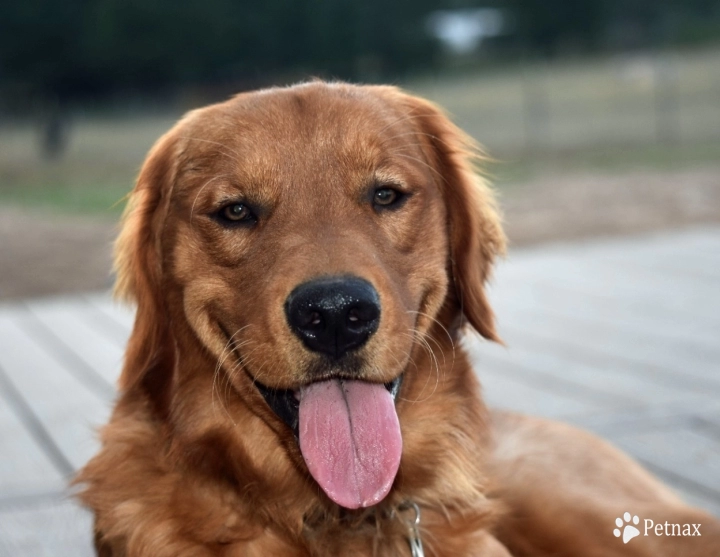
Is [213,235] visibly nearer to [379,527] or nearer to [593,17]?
[379,527]

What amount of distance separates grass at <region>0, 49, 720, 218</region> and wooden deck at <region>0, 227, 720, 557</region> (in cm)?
990

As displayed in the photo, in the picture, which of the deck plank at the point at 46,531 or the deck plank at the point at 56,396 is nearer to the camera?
the deck plank at the point at 46,531

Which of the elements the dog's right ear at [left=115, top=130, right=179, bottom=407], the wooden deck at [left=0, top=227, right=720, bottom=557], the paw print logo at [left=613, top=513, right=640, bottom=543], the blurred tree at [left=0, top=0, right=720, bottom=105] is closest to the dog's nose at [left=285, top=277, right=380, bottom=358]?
the dog's right ear at [left=115, top=130, right=179, bottom=407]

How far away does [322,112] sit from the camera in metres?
2.88

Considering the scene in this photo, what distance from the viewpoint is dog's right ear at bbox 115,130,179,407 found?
286cm

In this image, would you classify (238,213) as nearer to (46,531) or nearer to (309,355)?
(309,355)

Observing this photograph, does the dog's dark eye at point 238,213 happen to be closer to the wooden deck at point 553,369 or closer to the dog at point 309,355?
the dog at point 309,355

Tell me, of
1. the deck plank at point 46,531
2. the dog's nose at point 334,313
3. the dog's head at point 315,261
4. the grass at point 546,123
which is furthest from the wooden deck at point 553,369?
the grass at point 546,123

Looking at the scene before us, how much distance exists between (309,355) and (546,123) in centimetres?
2053

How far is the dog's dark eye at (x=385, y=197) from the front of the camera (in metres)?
2.83

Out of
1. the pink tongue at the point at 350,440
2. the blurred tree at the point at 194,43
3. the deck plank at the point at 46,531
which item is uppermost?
the pink tongue at the point at 350,440

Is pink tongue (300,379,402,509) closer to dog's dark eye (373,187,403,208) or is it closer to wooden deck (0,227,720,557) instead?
dog's dark eye (373,187,403,208)

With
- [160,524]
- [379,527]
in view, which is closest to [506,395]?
[379,527]

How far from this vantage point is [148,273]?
116 inches
